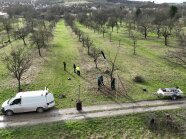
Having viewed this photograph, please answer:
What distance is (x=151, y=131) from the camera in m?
27.0

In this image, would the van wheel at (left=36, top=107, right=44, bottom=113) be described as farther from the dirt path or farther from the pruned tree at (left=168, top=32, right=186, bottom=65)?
the pruned tree at (left=168, top=32, right=186, bottom=65)

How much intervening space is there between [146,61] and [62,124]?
2985 cm

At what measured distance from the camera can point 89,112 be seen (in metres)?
31.0

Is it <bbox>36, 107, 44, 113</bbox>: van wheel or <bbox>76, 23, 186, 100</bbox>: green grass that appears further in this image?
<bbox>76, 23, 186, 100</bbox>: green grass

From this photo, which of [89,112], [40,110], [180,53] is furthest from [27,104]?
[180,53]

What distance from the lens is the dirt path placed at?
29.5 meters

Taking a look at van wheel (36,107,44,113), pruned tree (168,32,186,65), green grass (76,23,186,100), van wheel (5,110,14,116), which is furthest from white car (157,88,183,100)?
pruned tree (168,32,186,65)

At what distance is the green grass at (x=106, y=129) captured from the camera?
26625 millimetres

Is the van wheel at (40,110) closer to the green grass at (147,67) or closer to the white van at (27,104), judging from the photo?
the white van at (27,104)

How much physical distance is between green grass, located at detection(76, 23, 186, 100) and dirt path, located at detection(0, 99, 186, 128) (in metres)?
2.23

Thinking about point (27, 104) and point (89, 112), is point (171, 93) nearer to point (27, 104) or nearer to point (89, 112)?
point (89, 112)

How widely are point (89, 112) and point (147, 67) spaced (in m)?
21.6

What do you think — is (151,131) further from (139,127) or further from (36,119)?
(36,119)

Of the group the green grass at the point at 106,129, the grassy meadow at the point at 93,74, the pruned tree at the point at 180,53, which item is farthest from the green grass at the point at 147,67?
the green grass at the point at 106,129
